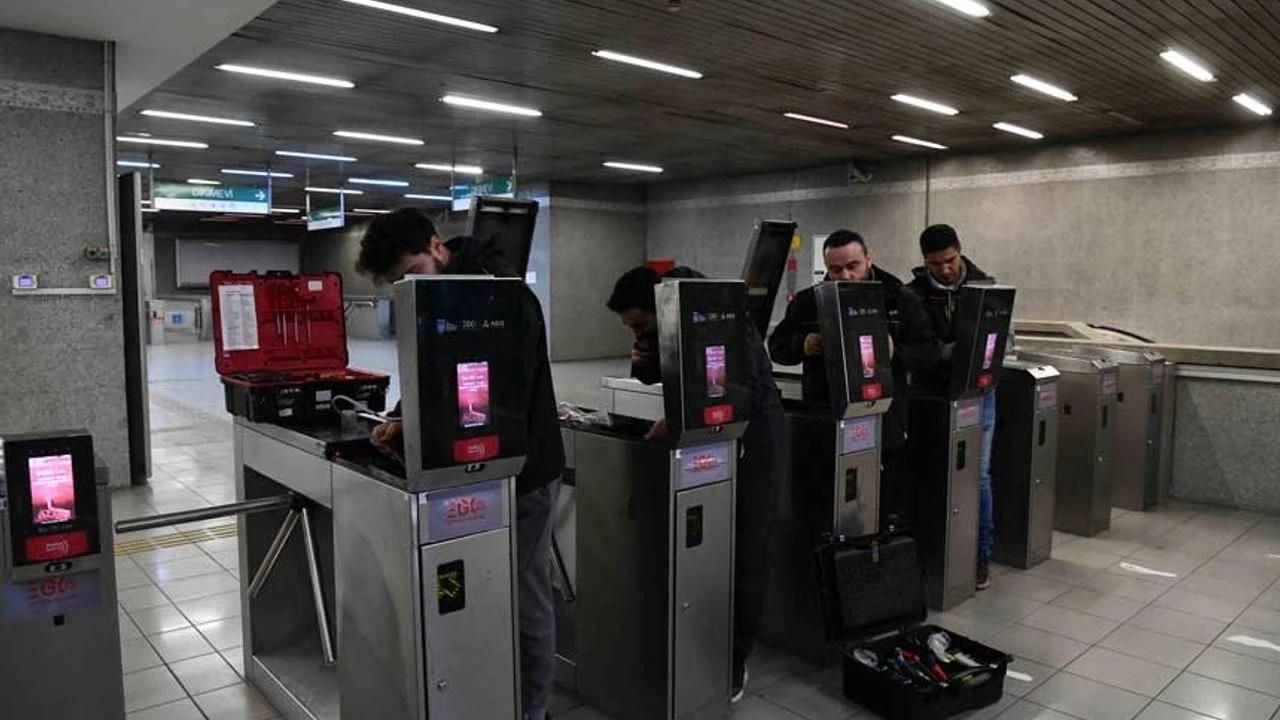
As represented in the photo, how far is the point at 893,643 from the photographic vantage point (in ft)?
9.74

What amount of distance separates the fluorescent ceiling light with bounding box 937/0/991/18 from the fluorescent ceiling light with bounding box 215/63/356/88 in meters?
4.20

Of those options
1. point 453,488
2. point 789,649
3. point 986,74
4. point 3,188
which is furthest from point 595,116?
point 453,488

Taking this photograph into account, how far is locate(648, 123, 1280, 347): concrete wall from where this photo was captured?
767 centimetres

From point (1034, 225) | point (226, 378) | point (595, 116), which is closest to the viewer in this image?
point (226, 378)

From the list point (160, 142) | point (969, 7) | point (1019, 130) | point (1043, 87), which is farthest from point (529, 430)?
point (160, 142)

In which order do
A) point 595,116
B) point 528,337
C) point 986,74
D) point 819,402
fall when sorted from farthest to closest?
point 595,116 < point 986,74 < point 819,402 < point 528,337

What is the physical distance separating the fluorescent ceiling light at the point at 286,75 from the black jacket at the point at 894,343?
4.39 metres

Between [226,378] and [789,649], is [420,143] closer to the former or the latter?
[226,378]

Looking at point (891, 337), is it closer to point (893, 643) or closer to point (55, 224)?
point (893, 643)

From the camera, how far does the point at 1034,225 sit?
916cm

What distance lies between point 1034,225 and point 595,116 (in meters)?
4.95

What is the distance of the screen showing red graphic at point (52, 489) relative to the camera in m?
1.63

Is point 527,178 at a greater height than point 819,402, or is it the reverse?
point 527,178

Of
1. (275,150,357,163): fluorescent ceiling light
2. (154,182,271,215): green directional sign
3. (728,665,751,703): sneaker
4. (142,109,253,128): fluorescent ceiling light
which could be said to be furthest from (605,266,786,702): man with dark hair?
(154,182,271,215): green directional sign
